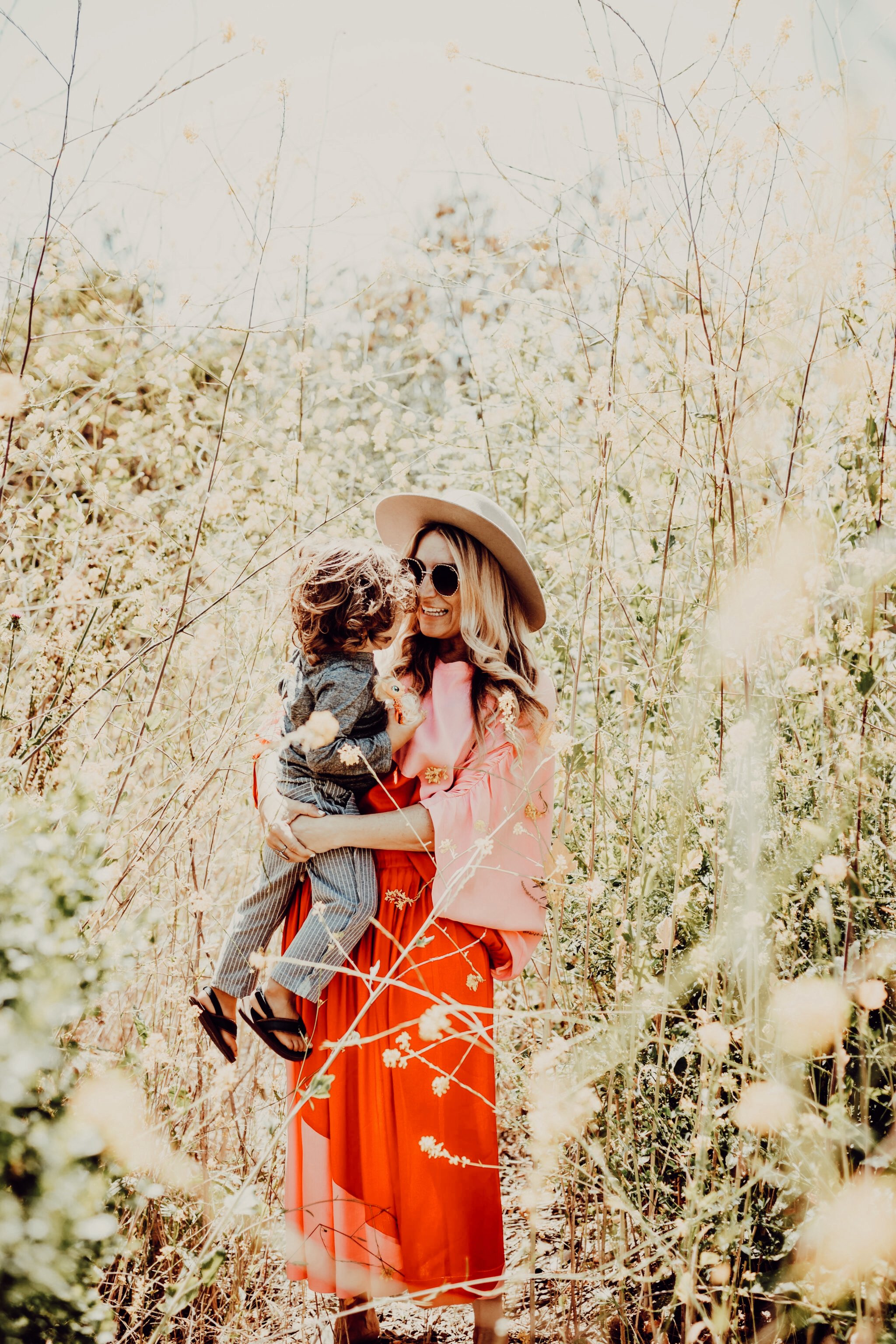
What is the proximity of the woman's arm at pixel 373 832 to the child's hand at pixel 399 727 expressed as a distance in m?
0.13

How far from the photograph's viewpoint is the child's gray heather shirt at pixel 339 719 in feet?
6.26

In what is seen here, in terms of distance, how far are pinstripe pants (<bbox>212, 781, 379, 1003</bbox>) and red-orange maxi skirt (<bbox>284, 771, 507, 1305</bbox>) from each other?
6 cm

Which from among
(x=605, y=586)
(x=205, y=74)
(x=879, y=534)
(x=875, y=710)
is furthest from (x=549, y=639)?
(x=205, y=74)

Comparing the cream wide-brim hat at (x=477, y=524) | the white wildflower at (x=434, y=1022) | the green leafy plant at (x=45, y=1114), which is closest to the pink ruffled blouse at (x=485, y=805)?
the cream wide-brim hat at (x=477, y=524)

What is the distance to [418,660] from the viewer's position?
212 centimetres

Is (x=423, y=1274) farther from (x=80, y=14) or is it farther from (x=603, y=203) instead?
(x=80, y=14)

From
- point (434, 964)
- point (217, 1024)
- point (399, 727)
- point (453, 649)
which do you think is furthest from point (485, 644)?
point (217, 1024)

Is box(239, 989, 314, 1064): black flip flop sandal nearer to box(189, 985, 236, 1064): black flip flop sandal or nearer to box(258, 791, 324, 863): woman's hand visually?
box(189, 985, 236, 1064): black flip flop sandal

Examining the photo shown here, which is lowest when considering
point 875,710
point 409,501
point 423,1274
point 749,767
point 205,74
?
point 423,1274

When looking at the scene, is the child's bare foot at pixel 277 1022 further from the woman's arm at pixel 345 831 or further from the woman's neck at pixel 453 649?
the woman's neck at pixel 453 649

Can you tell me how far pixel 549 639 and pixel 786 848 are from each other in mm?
1313

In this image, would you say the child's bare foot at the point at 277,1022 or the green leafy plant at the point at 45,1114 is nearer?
the green leafy plant at the point at 45,1114

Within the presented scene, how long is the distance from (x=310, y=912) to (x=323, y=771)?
285 mm

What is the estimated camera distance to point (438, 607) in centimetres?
208
